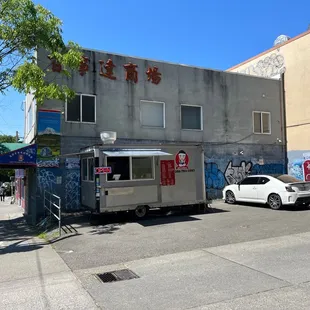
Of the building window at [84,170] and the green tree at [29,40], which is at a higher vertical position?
the green tree at [29,40]

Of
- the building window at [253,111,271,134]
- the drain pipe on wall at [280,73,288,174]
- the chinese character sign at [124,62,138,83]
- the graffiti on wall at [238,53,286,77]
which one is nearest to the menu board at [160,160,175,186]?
the chinese character sign at [124,62,138,83]

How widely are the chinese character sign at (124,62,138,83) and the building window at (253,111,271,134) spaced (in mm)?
7802

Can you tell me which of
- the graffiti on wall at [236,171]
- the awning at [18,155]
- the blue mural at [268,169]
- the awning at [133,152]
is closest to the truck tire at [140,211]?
the awning at [133,152]

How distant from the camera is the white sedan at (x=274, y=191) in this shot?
43.4 feet

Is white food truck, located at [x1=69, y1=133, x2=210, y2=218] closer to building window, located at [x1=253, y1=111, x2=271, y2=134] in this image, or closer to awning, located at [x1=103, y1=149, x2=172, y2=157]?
awning, located at [x1=103, y1=149, x2=172, y2=157]

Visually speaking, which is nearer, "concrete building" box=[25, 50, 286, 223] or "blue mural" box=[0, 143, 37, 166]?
"blue mural" box=[0, 143, 37, 166]

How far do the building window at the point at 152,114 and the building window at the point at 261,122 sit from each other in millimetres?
6162

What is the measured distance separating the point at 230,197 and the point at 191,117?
4680mm

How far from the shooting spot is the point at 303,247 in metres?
7.41

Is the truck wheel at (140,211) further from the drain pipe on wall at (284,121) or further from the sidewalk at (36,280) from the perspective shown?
the drain pipe on wall at (284,121)

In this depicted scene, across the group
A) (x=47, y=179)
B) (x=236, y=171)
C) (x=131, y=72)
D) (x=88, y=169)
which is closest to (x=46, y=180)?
(x=47, y=179)

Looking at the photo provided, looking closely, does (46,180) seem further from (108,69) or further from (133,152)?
(108,69)

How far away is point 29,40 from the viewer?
37.5 feet

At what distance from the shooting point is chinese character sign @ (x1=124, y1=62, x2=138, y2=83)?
53.4ft
